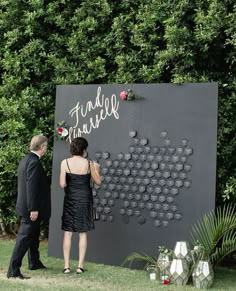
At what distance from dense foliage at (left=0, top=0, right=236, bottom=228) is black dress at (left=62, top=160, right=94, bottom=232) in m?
1.78

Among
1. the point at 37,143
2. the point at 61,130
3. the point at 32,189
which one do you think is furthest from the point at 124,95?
the point at 32,189

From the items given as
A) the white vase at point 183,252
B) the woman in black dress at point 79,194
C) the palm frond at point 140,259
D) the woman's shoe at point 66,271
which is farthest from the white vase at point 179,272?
the woman's shoe at point 66,271

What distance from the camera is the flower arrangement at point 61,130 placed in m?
7.77

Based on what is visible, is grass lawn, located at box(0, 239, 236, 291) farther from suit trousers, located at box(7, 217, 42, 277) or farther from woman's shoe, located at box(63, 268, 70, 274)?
suit trousers, located at box(7, 217, 42, 277)

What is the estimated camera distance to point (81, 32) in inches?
337

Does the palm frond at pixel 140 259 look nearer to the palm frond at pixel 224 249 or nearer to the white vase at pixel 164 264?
the white vase at pixel 164 264

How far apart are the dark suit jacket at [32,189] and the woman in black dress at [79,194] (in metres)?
0.30

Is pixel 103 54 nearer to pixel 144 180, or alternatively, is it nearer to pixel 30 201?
pixel 144 180

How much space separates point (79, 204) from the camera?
22.6 feet

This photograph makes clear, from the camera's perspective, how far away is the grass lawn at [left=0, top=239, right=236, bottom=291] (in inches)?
245

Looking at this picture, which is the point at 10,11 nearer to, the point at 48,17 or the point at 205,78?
the point at 48,17

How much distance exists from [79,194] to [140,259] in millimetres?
1170

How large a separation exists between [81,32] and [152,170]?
105 inches

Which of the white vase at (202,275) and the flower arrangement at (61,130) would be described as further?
the flower arrangement at (61,130)
